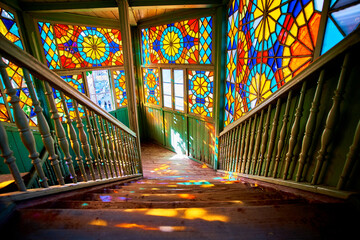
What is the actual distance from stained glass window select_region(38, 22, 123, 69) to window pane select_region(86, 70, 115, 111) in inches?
10.4

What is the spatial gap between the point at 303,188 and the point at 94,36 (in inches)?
206

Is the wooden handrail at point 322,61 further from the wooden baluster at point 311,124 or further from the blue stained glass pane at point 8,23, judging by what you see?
the blue stained glass pane at point 8,23

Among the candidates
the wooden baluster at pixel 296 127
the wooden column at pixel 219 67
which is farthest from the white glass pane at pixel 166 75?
the wooden baluster at pixel 296 127

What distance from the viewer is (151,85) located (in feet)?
18.2

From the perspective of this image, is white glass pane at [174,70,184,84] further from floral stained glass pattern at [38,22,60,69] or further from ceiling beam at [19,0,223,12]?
floral stained glass pattern at [38,22,60,69]

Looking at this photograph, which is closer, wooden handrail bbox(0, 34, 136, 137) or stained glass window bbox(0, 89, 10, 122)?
wooden handrail bbox(0, 34, 136, 137)

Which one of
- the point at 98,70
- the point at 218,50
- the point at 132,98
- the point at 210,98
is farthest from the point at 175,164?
the point at 98,70

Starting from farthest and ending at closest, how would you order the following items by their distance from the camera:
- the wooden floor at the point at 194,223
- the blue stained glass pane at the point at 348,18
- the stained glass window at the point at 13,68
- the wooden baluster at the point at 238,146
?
the stained glass window at the point at 13,68 < the wooden baluster at the point at 238,146 < the blue stained glass pane at the point at 348,18 < the wooden floor at the point at 194,223

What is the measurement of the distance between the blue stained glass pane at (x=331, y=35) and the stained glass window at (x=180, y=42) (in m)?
2.74

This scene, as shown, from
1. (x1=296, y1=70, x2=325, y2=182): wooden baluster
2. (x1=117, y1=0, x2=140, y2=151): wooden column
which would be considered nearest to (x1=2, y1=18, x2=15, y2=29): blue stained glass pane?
(x1=117, y1=0, x2=140, y2=151): wooden column

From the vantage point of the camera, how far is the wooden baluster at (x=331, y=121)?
0.93m

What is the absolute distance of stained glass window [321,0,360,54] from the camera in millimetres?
1091

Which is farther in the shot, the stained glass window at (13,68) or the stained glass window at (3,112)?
the stained glass window at (13,68)

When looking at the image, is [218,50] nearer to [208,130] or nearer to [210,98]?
[210,98]
